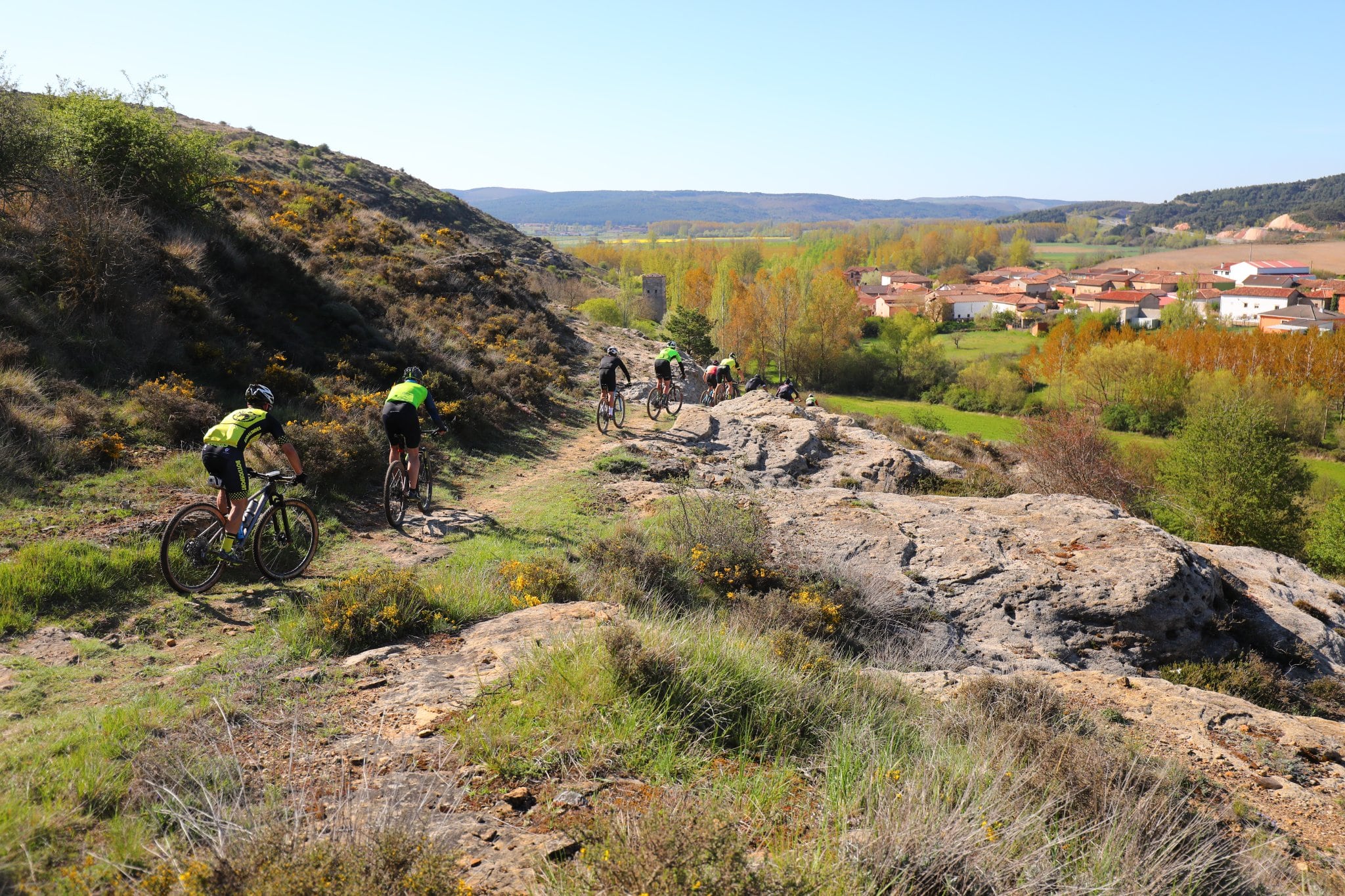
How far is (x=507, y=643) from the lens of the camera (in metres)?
5.81

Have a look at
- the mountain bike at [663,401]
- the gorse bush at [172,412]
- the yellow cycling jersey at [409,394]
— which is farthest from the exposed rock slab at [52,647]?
the mountain bike at [663,401]

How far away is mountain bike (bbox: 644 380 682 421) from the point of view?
17.3 meters

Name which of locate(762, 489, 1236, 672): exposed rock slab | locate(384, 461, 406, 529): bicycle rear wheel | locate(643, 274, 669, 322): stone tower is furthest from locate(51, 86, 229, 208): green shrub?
locate(643, 274, 669, 322): stone tower

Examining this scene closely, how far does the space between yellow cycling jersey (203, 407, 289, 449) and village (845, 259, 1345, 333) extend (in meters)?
95.5

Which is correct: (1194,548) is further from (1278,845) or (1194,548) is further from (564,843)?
(564,843)

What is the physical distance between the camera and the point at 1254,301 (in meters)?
109

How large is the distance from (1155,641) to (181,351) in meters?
15.2

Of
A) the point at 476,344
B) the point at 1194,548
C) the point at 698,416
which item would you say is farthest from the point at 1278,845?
the point at 476,344

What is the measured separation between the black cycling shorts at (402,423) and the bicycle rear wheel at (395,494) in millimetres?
348

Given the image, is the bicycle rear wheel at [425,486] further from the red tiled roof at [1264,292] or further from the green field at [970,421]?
the red tiled roof at [1264,292]

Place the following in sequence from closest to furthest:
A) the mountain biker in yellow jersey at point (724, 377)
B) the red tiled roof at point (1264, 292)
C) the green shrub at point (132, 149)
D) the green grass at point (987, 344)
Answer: the green shrub at point (132, 149) → the mountain biker in yellow jersey at point (724, 377) → the green grass at point (987, 344) → the red tiled roof at point (1264, 292)

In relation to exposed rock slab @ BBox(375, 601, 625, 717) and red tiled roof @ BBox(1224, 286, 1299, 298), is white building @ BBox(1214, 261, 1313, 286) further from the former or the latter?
exposed rock slab @ BBox(375, 601, 625, 717)

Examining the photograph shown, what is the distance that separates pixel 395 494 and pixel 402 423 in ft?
3.32

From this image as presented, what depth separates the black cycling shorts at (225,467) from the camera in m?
6.95
